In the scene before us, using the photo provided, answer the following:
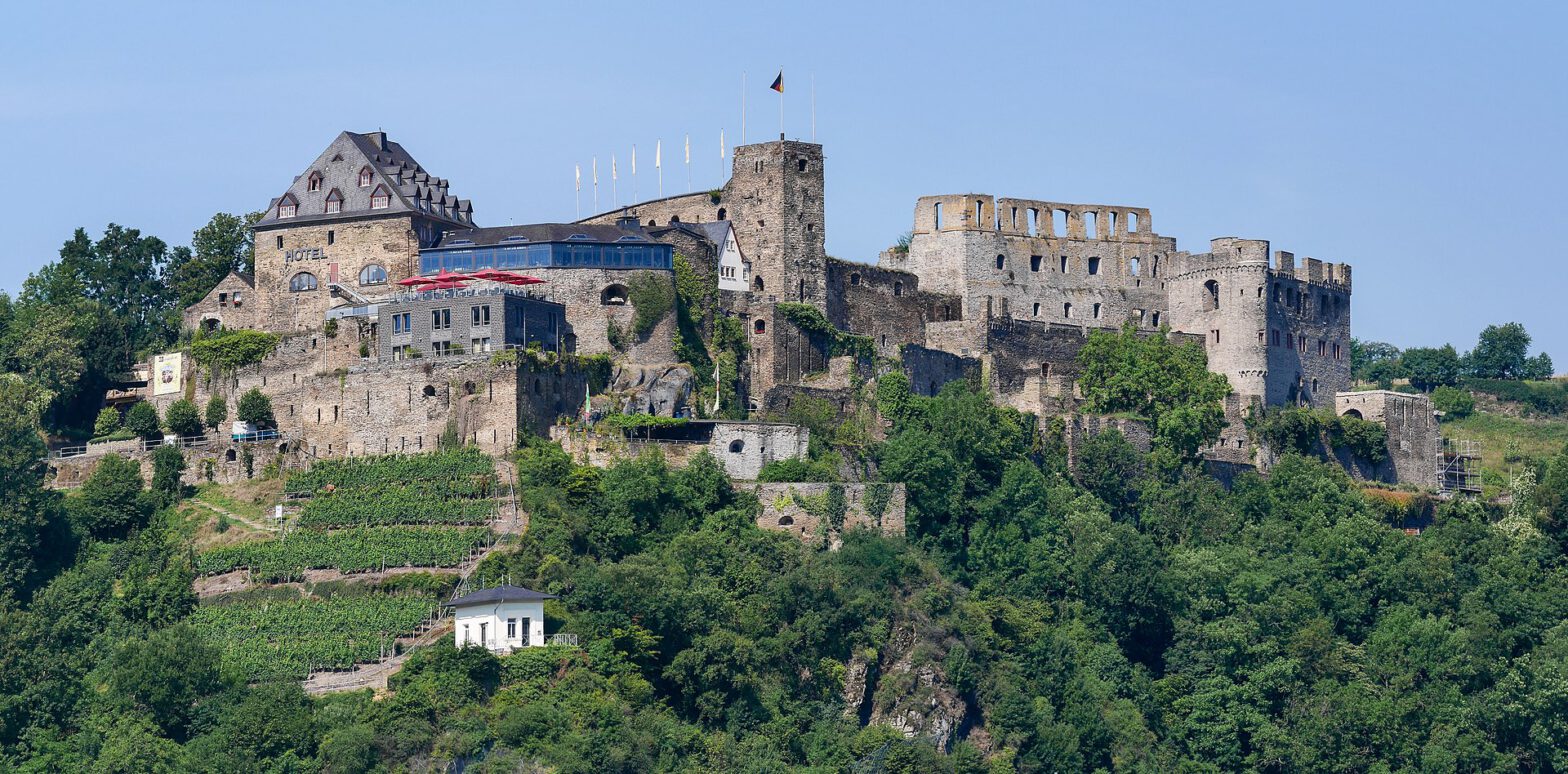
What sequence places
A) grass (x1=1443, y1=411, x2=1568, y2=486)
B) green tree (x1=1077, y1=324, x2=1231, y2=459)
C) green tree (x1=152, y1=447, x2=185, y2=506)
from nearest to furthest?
green tree (x1=152, y1=447, x2=185, y2=506), green tree (x1=1077, y1=324, x2=1231, y2=459), grass (x1=1443, y1=411, x2=1568, y2=486)

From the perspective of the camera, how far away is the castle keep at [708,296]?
267ft

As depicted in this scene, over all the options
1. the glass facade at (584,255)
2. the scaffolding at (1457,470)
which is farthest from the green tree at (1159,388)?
the glass facade at (584,255)

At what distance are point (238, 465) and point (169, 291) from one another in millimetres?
13856

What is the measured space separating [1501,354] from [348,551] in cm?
6414

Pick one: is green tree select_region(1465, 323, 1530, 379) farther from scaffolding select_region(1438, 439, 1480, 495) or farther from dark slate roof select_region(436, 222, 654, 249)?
dark slate roof select_region(436, 222, 654, 249)

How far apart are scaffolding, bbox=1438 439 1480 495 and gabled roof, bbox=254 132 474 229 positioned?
33.4 meters

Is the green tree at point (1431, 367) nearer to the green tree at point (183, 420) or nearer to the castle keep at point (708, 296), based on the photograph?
the castle keep at point (708, 296)

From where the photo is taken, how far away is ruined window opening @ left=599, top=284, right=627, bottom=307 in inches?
3319

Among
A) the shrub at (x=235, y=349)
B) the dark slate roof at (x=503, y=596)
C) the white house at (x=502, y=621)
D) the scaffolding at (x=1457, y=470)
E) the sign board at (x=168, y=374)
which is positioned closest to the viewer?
the white house at (x=502, y=621)

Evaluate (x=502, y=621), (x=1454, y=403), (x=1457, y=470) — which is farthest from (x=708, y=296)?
(x=1454, y=403)

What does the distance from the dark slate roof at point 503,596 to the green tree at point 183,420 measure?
1642 cm

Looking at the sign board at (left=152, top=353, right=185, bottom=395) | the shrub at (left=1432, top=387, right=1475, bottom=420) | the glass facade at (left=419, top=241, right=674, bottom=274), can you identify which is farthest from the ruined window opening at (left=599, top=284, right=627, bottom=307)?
the shrub at (left=1432, top=387, right=1475, bottom=420)

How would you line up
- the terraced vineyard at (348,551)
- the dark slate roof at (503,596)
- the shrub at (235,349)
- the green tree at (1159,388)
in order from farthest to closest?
the green tree at (1159,388) < the shrub at (235,349) < the terraced vineyard at (348,551) < the dark slate roof at (503,596)

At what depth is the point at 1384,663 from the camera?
81.7 meters
